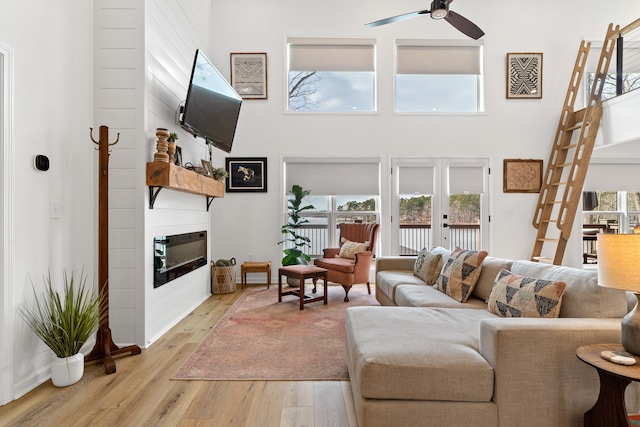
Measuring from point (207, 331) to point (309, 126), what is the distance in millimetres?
3398

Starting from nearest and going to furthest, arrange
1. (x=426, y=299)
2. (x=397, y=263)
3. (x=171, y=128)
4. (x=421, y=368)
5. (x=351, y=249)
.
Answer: (x=421, y=368) → (x=426, y=299) → (x=171, y=128) → (x=397, y=263) → (x=351, y=249)

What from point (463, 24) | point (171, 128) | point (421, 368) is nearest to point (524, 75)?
point (463, 24)

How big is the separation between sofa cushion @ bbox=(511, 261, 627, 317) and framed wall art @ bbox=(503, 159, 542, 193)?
3.85 m

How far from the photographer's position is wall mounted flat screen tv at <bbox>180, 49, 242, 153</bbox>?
10.7 ft

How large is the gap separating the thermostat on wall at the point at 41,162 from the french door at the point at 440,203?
4.37 m

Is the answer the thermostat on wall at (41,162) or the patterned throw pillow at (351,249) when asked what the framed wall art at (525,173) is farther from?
the thermostat on wall at (41,162)

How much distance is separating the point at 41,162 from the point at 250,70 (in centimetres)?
374

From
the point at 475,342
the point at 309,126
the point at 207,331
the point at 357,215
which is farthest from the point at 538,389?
the point at 309,126

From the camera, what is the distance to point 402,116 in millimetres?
5492

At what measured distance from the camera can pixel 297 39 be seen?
5.44m

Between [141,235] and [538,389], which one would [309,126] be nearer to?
[141,235]

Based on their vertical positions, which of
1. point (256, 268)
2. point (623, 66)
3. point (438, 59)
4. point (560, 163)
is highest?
point (438, 59)

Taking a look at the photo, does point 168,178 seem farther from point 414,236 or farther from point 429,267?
point 414,236

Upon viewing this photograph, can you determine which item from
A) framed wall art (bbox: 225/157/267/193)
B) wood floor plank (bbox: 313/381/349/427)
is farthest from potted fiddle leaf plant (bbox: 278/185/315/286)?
wood floor plank (bbox: 313/381/349/427)
